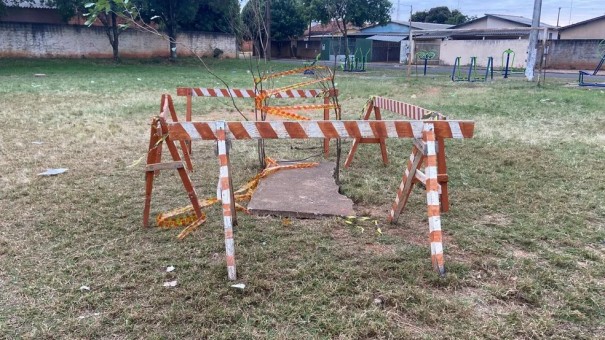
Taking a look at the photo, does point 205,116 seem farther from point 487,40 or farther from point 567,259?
point 487,40

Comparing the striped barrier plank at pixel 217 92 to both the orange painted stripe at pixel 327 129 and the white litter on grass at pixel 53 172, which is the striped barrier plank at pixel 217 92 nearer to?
the white litter on grass at pixel 53 172

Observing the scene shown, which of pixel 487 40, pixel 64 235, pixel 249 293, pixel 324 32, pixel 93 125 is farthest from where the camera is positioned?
pixel 324 32

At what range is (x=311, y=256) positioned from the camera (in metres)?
3.45

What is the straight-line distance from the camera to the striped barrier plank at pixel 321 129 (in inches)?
131

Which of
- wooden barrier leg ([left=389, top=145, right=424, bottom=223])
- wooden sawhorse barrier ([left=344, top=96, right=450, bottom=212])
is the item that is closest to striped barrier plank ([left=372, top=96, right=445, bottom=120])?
wooden sawhorse barrier ([left=344, top=96, right=450, bottom=212])

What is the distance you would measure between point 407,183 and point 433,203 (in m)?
0.66

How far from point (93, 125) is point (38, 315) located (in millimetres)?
6030

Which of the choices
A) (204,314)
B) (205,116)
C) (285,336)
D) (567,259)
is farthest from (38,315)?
(205,116)

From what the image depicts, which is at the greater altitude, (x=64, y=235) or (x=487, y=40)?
(x=487, y=40)

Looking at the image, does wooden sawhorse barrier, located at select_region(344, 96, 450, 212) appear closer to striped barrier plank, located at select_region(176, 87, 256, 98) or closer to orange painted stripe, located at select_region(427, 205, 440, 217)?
orange painted stripe, located at select_region(427, 205, 440, 217)

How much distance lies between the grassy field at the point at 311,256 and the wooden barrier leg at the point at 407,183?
125mm

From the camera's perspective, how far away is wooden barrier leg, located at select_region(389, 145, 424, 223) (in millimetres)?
3760

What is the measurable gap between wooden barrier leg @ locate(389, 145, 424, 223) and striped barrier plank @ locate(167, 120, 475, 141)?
12.2 inches

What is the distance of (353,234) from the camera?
3.88 metres
